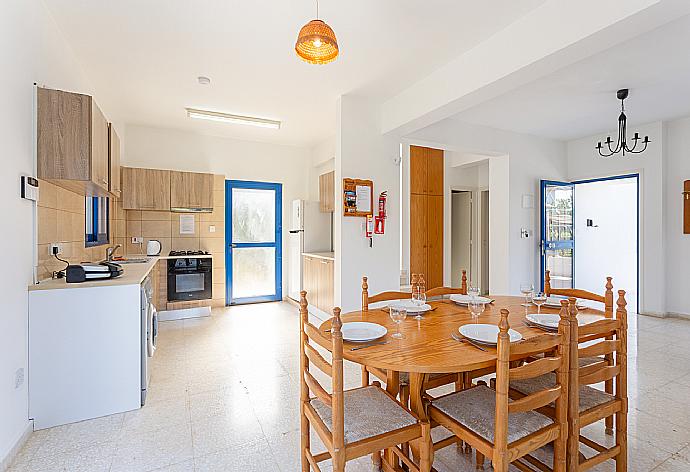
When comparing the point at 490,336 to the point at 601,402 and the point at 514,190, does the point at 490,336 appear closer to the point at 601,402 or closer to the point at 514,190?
the point at 601,402

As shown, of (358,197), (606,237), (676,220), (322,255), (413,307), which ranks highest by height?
(358,197)

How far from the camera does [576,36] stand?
2246 mm

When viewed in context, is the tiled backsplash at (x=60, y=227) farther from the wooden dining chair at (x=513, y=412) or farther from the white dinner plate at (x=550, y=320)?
the white dinner plate at (x=550, y=320)

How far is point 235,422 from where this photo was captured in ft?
7.72

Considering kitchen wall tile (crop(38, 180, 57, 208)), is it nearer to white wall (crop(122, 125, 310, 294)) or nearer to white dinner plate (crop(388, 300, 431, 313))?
white dinner plate (crop(388, 300, 431, 313))

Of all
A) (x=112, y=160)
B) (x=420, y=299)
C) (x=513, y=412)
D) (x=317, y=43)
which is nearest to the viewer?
(x=513, y=412)

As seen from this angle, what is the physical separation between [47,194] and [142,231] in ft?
9.08

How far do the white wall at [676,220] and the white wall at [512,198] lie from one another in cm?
146

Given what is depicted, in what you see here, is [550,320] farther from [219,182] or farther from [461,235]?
[461,235]

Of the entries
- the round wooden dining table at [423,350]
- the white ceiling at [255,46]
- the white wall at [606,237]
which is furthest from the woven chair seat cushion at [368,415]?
the white wall at [606,237]

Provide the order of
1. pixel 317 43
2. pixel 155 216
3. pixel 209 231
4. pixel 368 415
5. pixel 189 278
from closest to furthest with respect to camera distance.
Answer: pixel 368 415 < pixel 317 43 < pixel 189 278 < pixel 155 216 < pixel 209 231

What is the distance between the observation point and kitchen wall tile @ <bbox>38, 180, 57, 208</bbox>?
8.04 ft

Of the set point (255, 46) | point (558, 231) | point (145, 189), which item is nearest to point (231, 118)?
point (145, 189)

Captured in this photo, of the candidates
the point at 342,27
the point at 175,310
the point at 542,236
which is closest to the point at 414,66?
the point at 342,27
